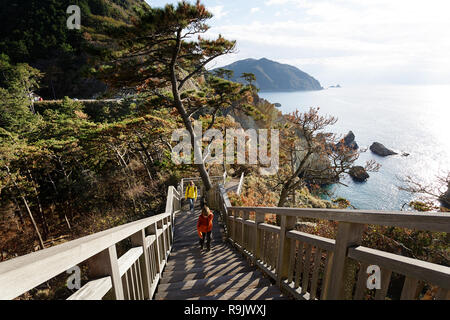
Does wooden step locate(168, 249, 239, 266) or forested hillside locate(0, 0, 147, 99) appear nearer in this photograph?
wooden step locate(168, 249, 239, 266)

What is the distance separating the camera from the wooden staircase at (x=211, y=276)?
109 inches

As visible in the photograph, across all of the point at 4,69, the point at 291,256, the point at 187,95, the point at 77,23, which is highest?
the point at 77,23

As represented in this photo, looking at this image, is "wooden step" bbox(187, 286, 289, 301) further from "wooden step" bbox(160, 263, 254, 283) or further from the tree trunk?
the tree trunk

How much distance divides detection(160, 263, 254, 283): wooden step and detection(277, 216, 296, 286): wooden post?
3.94 feet

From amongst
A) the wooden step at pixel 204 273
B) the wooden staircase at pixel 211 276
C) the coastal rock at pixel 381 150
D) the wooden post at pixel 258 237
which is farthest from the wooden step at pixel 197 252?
the coastal rock at pixel 381 150

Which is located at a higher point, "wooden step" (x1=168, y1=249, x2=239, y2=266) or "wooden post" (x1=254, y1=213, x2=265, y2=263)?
"wooden post" (x1=254, y1=213, x2=265, y2=263)

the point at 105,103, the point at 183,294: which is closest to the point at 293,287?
the point at 183,294

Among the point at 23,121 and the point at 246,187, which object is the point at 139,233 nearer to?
the point at 246,187

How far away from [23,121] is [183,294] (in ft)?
99.3

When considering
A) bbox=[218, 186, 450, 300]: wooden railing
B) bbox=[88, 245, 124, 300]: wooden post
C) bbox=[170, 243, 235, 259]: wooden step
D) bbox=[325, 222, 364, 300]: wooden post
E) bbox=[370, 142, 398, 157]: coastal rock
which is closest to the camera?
bbox=[218, 186, 450, 300]: wooden railing

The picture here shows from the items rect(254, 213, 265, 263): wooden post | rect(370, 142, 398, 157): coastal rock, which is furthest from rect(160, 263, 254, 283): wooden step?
rect(370, 142, 398, 157): coastal rock

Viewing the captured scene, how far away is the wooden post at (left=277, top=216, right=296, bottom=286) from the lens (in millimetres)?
2651
